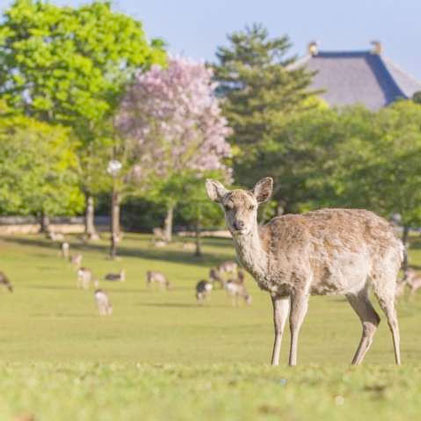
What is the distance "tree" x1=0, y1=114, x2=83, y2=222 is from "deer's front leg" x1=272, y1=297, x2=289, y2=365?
5583cm

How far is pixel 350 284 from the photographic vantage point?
53.1 ft

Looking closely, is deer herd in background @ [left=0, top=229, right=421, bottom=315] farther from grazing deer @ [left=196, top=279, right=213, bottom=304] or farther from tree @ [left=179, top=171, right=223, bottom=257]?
tree @ [left=179, top=171, right=223, bottom=257]

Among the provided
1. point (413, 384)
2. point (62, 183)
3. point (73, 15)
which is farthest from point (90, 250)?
point (413, 384)

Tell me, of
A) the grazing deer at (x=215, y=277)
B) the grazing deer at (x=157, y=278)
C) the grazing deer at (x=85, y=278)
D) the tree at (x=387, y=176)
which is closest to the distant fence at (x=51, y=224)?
the tree at (x=387, y=176)

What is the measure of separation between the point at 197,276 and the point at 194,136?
64.8ft

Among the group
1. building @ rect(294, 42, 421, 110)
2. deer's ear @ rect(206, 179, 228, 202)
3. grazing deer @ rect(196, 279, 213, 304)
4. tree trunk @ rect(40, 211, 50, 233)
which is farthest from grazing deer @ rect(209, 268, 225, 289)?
building @ rect(294, 42, 421, 110)

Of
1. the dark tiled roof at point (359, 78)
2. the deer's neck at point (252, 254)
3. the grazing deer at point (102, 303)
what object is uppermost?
the dark tiled roof at point (359, 78)

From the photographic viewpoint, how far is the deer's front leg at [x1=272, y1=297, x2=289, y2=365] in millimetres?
15141

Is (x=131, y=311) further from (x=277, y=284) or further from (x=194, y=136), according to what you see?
(x=194, y=136)

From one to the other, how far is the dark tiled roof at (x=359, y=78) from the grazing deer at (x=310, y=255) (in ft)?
383

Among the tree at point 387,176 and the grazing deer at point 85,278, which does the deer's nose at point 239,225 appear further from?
the tree at point 387,176

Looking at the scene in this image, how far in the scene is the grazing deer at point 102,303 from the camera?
4238 cm

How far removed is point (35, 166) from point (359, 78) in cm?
6711

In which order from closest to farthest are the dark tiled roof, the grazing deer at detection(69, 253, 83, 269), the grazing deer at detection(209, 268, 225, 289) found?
the grazing deer at detection(209, 268, 225, 289)
the grazing deer at detection(69, 253, 83, 269)
the dark tiled roof
